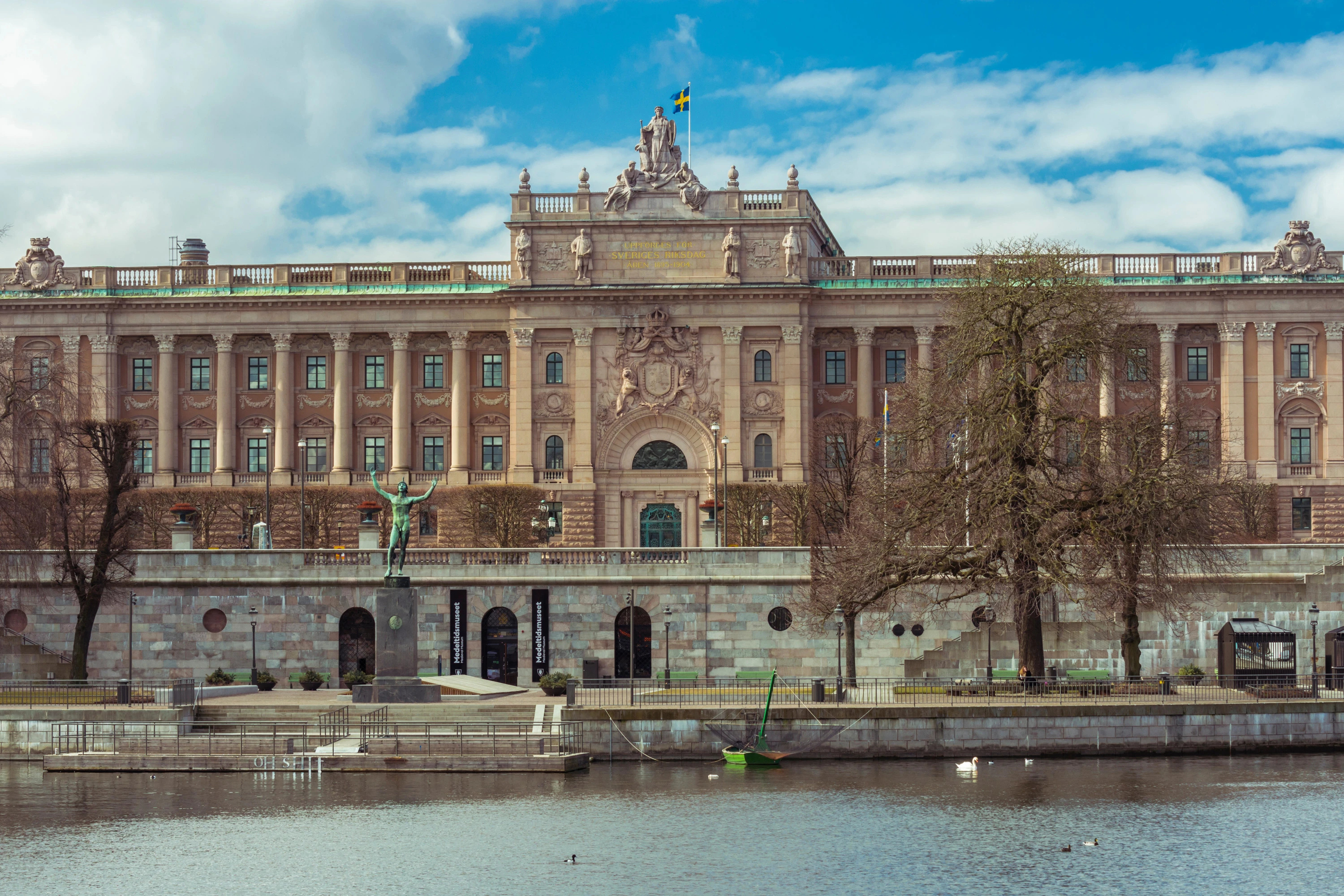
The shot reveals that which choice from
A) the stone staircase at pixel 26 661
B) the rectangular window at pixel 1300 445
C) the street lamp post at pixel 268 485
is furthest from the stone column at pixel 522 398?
the rectangular window at pixel 1300 445

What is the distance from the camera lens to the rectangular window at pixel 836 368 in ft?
337

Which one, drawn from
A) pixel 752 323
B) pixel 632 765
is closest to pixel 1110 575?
pixel 632 765

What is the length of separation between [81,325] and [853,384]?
43793mm

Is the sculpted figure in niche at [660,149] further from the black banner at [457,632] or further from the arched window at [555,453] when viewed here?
the black banner at [457,632]

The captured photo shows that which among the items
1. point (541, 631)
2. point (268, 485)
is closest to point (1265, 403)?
point (541, 631)

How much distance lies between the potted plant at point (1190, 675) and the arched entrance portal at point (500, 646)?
23.5 metres

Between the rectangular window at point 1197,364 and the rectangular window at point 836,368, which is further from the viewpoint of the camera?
the rectangular window at point 836,368

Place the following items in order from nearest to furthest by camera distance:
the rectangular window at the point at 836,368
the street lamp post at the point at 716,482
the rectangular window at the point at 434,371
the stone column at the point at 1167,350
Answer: the street lamp post at the point at 716,482, the stone column at the point at 1167,350, the rectangular window at the point at 836,368, the rectangular window at the point at 434,371

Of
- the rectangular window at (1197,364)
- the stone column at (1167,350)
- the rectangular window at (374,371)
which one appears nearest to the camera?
the stone column at (1167,350)

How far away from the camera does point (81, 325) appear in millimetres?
103500

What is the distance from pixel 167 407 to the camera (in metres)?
104

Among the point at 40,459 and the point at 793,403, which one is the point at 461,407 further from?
the point at 40,459

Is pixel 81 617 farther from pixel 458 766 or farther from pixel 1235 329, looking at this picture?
pixel 1235 329

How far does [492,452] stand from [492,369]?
4932 millimetres
